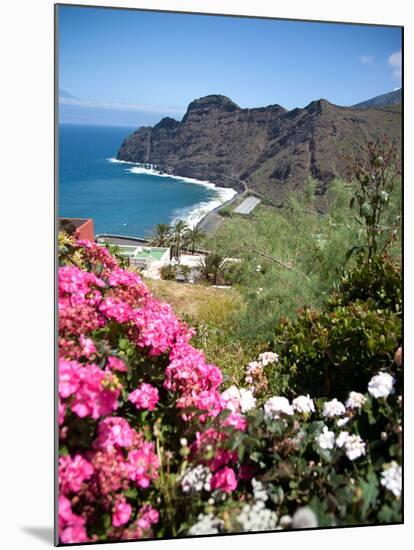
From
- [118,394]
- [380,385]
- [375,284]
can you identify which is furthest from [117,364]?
[375,284]

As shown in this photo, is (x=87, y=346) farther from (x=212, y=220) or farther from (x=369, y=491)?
(x=369, y=491)

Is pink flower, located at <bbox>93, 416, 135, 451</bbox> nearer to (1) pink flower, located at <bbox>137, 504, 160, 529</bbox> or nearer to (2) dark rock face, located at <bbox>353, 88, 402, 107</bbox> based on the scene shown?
(1) pink flower, located at <bbox>137, 504, 160, 529</bbox>

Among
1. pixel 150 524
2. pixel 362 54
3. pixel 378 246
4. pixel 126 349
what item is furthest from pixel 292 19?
pixel 150 524

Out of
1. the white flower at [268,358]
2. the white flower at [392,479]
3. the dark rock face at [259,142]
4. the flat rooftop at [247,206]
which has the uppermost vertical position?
the dark rock face at [259,142]

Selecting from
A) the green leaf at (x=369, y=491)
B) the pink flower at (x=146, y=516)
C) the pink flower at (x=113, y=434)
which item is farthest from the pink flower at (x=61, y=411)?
the green leaf at (x=369, y=491)

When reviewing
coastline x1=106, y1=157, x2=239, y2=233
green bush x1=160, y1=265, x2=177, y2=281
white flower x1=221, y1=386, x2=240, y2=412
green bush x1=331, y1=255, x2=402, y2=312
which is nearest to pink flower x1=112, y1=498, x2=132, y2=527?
white flower x1=221, y1=386, x2=240, y2=412

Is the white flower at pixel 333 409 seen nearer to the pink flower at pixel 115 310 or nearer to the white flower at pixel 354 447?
the white flower at pixel 354 447
